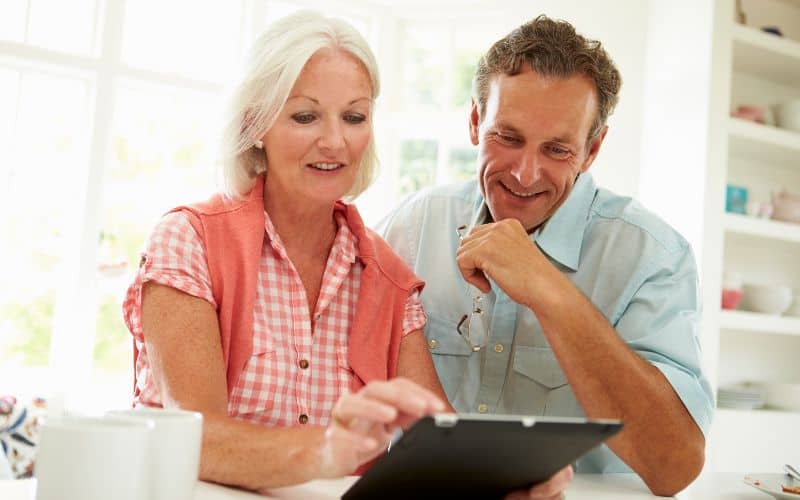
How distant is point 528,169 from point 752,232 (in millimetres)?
2863

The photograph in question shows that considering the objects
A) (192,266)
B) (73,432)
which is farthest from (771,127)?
(73,432)

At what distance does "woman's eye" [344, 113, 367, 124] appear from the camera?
5.46 ft

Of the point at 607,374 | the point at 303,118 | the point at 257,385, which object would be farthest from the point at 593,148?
the point at 257,385

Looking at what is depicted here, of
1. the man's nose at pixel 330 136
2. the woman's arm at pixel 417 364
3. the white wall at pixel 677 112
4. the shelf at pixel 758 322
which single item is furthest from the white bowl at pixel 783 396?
the man's nose at pixel 330 136

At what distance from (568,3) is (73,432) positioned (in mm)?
4394

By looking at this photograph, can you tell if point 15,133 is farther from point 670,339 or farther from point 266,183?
point 670,339

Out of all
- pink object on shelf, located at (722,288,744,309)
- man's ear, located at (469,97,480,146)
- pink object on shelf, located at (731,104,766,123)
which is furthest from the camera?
pink object on shelf, located at (731,104,766,123)

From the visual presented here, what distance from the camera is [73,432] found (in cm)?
79

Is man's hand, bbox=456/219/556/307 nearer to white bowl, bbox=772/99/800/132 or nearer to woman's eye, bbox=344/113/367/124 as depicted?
woman's eye, bbox=344/113/367/124

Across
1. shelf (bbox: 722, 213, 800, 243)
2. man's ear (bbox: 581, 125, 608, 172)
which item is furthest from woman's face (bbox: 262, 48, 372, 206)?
shelf (bbox: 722, 213, 800, 243)

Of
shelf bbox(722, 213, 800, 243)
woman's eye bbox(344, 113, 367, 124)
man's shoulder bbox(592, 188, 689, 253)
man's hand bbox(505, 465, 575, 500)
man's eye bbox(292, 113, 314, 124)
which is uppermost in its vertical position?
shelf bbox(722, 213, 800, 243)

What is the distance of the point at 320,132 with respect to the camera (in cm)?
161

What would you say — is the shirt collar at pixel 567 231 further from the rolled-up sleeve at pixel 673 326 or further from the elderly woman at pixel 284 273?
the elderly woman at pixel 284 273

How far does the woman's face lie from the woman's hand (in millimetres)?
656
